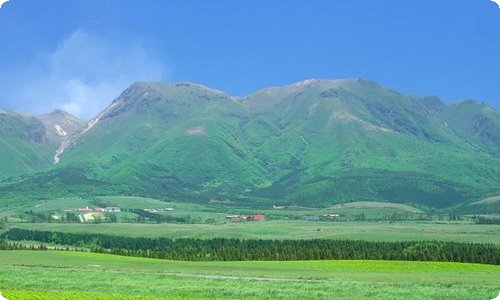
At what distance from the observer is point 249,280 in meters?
58.8

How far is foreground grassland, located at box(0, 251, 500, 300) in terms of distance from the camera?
48.8 metres

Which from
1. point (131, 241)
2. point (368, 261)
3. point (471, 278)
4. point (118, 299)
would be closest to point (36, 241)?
point (131, 241)

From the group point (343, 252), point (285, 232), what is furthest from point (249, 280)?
point (285, 232)

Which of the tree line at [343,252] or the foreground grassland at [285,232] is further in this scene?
the foreground grassland at [285,232]

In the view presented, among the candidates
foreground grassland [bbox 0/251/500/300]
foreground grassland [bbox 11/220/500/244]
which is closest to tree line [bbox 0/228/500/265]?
foreground grassland [bbox 0/251/500/300]

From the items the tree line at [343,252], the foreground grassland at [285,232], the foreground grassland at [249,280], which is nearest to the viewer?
the foreground grassland at [249,280]

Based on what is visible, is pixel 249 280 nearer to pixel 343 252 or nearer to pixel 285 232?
pixel 343 252

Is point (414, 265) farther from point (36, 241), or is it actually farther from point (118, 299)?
point (36, 241)

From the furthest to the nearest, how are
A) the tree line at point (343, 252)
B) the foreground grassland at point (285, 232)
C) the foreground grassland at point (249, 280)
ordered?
the foreground grassland at point (285, 232)
the tree line at point (343, 252)
the foreground grassland at point (249, 280)

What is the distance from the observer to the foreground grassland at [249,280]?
48.8 metres

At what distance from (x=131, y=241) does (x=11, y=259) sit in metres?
52.3

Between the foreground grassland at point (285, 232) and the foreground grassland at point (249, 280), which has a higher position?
the foreground grassland at point (285, 232)

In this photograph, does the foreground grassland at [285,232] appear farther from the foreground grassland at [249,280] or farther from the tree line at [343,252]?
the foreground grassland at [249,280]

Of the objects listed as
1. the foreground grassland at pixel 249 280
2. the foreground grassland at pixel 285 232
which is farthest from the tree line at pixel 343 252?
the foreground grassland at pixel 285 232
